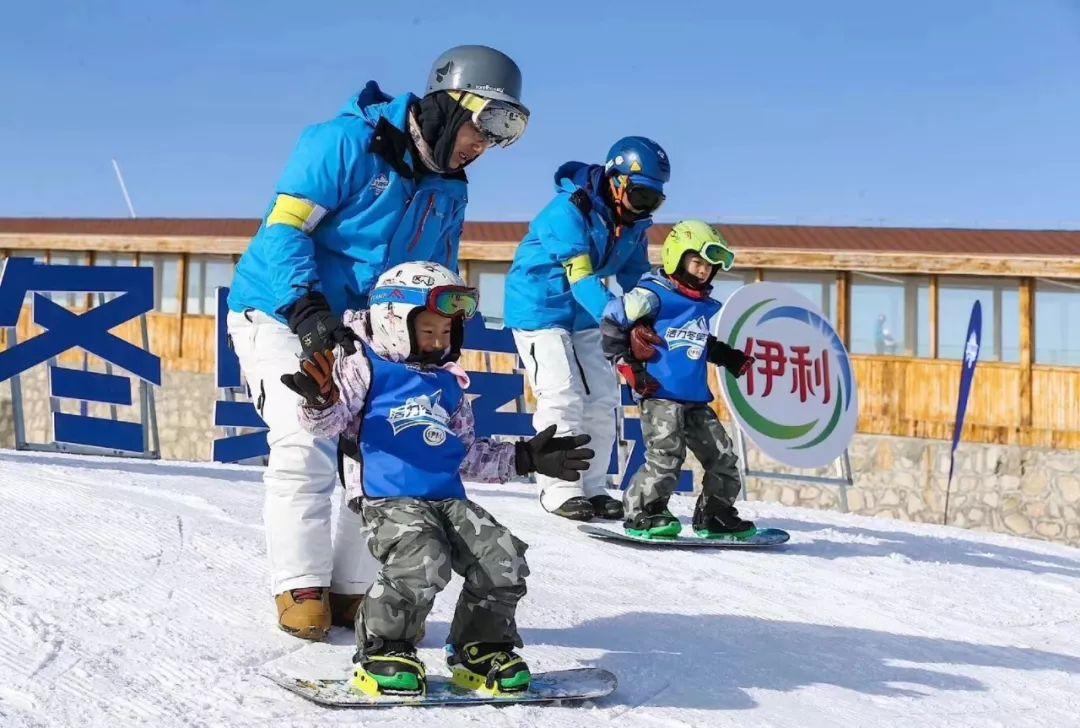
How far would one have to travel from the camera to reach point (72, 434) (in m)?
9.96

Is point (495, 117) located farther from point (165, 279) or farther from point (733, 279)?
point (165, 279)

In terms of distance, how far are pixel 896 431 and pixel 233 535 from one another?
42.4ft

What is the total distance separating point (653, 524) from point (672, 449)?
1.35 ft

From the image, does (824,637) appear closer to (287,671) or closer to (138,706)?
(287,671)

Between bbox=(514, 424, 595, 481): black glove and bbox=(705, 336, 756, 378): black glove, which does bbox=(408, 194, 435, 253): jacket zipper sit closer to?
bbox=(514, 424, 595, 481): black glove

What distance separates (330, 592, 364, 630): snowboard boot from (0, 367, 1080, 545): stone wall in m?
12.8

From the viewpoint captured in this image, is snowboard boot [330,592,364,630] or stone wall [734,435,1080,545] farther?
stone wall [734,435,1080,545]

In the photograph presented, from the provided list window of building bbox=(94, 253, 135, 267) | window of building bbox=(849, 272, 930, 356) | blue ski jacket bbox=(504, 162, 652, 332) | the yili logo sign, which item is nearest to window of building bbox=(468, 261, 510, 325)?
window of building bbox=(849, 272, 930, 356)

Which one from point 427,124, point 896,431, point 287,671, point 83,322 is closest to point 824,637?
point 287,671

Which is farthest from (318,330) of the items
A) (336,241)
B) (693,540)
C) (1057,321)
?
(1057,321)

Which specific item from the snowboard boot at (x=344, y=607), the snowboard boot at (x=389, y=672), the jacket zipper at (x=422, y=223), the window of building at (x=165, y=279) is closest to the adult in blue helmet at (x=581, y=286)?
the jacket zipper at (x=422, y=223)

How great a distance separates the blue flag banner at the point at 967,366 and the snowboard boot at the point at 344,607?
42.2 feet

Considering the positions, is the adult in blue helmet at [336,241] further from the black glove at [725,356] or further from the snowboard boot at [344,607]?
the black glove at [725,356]

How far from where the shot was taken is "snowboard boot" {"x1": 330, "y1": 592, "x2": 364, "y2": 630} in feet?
12.1
